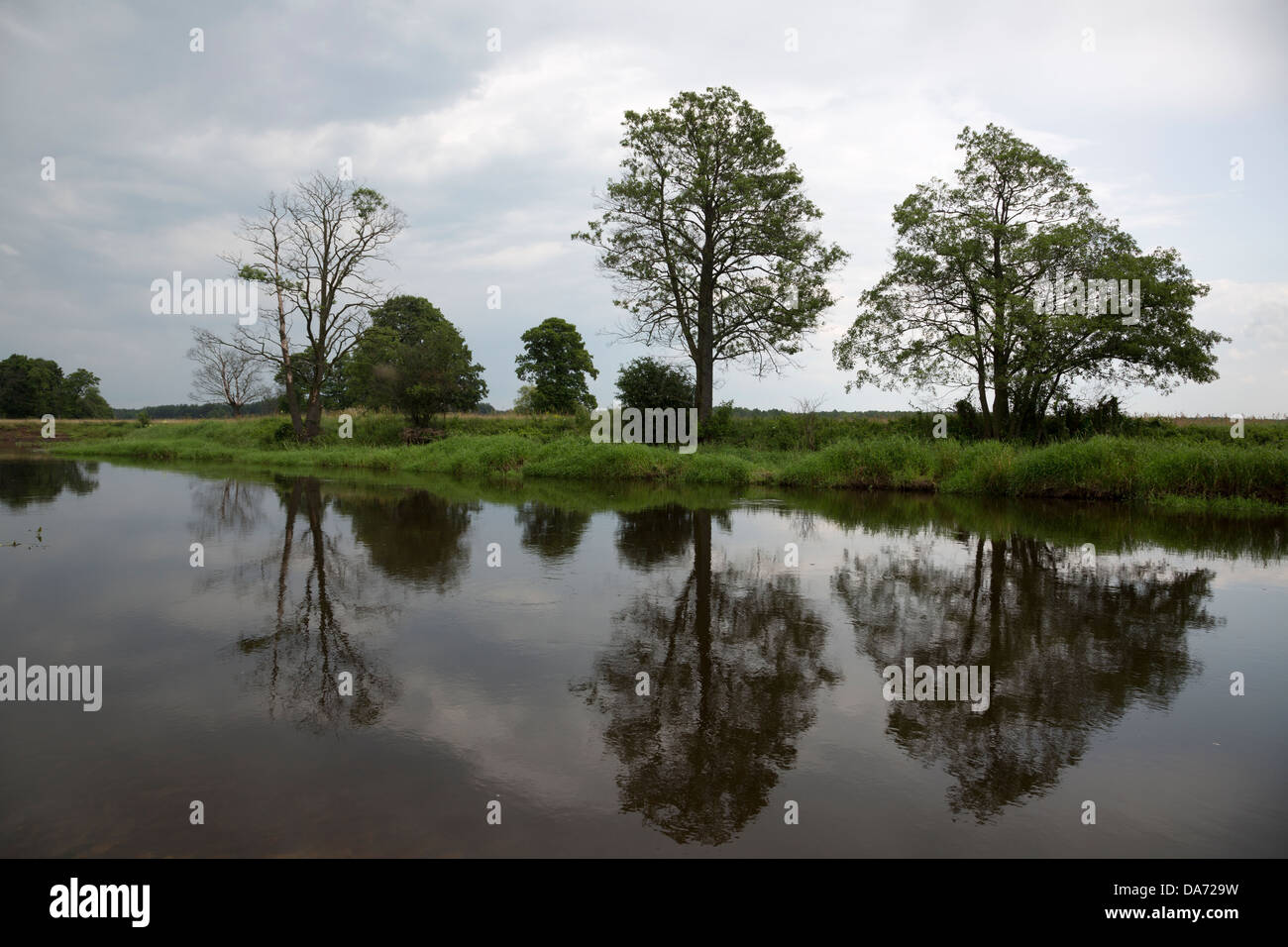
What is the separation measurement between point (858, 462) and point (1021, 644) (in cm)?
1449

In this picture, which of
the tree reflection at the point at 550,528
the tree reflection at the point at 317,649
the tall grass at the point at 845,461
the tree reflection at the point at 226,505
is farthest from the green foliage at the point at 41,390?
the tree reflection at the point at 317,649

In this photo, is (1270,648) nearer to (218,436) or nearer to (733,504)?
(733,504)

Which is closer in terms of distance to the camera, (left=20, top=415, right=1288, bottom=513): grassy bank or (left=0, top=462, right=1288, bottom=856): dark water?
(left=0, top=462, right=1288, bottom=856): dark water

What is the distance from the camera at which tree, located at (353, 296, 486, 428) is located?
1227 inches

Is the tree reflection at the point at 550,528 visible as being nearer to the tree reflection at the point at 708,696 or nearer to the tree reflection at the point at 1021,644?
the tree reflection at the point at 708,696

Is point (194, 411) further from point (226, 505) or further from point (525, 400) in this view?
point (226, 505)

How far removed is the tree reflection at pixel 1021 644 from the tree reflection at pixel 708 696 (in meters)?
0.63

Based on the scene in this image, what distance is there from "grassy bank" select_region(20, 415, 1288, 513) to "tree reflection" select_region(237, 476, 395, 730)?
1371 cm

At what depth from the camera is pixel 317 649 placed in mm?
5414

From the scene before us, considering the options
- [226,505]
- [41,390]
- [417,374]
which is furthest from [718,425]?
[41,390]

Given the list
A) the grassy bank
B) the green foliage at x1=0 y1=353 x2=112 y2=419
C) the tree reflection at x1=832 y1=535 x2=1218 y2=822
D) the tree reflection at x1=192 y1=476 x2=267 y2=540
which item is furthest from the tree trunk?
the green foliage at x1=0 y1=353 x2=112 y2=419

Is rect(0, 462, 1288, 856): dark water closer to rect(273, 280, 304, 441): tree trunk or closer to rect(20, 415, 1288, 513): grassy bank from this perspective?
rect(20, 415, 1288, 513): grassy bank

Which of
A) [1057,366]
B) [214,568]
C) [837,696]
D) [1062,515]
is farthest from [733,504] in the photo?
[1057,366]

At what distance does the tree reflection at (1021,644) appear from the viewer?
148 inches
